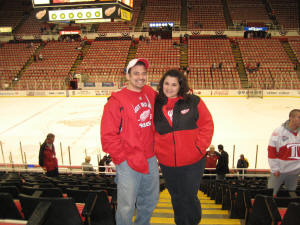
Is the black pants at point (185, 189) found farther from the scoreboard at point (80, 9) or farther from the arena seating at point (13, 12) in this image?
the arena seating at point (13, 12)

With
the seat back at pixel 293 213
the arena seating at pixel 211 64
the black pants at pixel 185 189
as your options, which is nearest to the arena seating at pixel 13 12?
the arena seating at pixel 211 64

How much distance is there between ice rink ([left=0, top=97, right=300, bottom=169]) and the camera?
9602 mm

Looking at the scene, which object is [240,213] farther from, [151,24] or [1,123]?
[151,24]

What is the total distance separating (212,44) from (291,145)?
25.6 m

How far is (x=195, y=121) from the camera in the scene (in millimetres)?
2570

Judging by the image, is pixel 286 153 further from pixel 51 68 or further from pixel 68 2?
pixel 51 68

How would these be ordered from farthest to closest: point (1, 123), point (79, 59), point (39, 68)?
point (79, 59) → point (39, 68) → point (1, 123)

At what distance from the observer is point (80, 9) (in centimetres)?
917

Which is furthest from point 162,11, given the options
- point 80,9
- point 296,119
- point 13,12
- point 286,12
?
point 296,119

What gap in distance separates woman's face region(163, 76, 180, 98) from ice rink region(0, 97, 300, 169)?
5.92 metres

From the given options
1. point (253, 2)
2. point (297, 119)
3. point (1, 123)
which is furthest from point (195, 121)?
point (253, 2)

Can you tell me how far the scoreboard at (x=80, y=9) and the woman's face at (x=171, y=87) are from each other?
7.30 meters

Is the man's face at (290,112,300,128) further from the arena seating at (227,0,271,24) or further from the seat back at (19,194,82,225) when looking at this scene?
the arena seating at (227,0,271,24)

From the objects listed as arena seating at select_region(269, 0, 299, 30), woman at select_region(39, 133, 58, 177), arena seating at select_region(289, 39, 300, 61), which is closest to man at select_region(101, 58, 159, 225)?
woman at select_region(39, 133, 58, 177)
